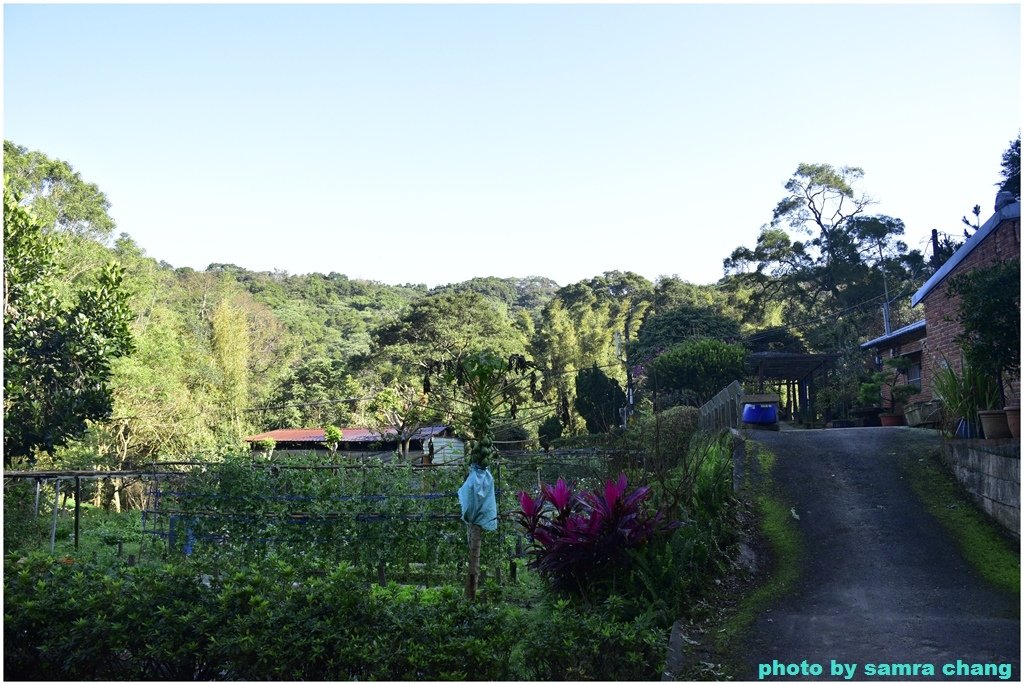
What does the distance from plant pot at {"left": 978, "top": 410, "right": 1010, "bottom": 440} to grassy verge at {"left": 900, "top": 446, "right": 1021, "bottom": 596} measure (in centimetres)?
74

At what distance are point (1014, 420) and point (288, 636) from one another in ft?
25.0

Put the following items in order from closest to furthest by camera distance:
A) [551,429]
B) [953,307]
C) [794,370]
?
1. [953,307]
2. [794,370]
3. [551,429]

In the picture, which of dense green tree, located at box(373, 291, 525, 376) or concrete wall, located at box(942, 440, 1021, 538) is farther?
dense green tree, located at box(373, 291, 525, 376)

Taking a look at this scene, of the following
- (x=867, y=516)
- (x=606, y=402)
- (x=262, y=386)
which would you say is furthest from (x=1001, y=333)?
(x=262, y=386)

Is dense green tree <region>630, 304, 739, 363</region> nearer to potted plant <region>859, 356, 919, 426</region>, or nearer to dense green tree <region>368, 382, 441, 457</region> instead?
dense green tree <region>368, 382, 441, 457</region>

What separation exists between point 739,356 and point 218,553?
1758 centimetres

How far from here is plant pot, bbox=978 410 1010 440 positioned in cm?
968

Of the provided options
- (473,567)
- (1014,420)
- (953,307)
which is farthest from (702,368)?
(473,567)

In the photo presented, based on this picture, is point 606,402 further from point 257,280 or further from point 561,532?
point 257,280

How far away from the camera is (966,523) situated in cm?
916

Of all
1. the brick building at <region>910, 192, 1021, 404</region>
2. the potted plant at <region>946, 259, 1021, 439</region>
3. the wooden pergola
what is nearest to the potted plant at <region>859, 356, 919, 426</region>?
the brick building at <region>910, 192, 1021, 404</region>

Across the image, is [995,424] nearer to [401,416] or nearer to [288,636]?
[288,636]

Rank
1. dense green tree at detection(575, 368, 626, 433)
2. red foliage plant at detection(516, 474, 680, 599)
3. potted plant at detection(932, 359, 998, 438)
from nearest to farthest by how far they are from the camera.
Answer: red foliage plant at detection(516, 474, 680, 599)
potted plant at detection(932, 359, 998, 438)
dense green tree at detection(575, 368, 626, 433)

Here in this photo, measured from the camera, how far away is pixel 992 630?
614cm
